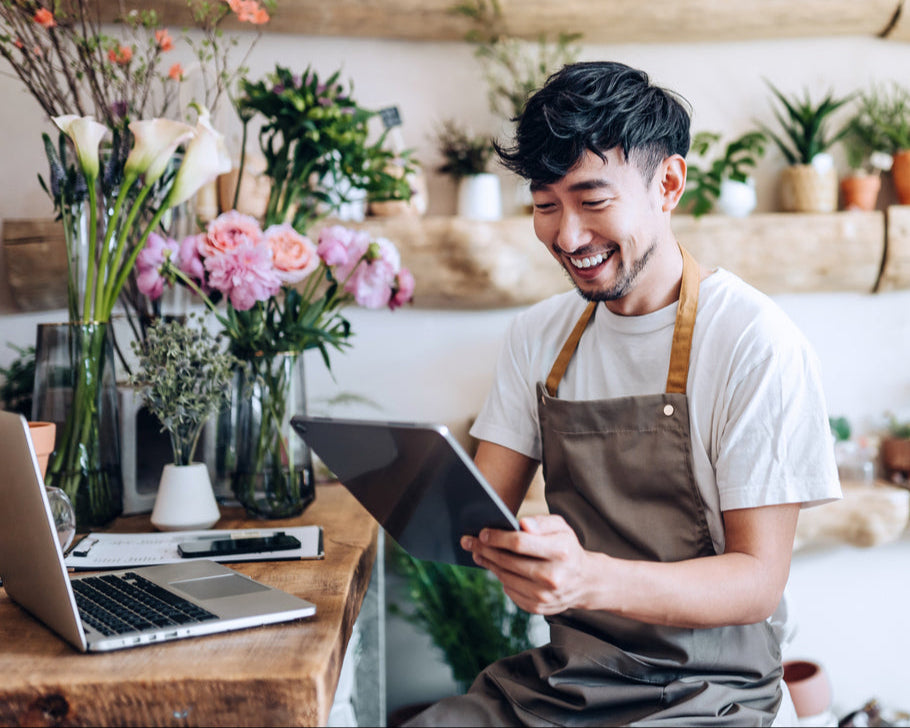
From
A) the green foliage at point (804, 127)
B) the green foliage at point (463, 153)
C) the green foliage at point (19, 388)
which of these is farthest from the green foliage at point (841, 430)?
the green foliage at point (19, 388)

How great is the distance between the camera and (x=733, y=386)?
1.16 meters

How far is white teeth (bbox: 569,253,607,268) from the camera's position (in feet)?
4.08

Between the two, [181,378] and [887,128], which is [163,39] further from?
[887,128]

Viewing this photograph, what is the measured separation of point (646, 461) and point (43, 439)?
977 mm

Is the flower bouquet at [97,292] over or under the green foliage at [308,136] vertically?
under

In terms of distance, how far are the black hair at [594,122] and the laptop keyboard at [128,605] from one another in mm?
787

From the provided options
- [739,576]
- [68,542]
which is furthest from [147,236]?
Answer: [739,576]

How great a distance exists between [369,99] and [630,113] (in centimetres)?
126

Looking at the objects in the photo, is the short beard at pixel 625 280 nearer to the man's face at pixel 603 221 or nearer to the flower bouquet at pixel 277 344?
the man's face at pixel 603 221

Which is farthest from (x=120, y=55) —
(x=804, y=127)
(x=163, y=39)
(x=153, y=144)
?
(x=804, y=127)

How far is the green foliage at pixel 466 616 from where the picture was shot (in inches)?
81.7


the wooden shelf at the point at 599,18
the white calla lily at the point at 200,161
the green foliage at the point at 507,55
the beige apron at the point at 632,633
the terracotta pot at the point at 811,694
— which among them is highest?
the wooden shelf at the point at 599,18

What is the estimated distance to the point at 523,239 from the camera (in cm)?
217

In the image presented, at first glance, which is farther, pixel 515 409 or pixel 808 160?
pixel 808 160
